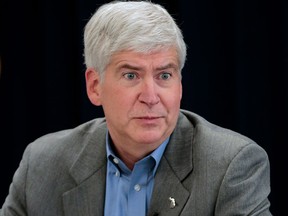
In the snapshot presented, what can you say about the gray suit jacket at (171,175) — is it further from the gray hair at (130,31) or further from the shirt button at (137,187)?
the gray hair at (130,31)

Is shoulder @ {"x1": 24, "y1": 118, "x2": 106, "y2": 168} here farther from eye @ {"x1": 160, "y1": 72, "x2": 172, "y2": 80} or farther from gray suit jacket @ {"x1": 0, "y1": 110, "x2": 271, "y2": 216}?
eye @ {"x1": 160, "y1": 72, "x2": 172, "y2": 80}

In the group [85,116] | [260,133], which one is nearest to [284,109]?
[260,133]

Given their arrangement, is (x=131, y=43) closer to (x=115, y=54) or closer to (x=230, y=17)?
(x=115, y=54)

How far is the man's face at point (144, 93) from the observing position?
2.08 metres

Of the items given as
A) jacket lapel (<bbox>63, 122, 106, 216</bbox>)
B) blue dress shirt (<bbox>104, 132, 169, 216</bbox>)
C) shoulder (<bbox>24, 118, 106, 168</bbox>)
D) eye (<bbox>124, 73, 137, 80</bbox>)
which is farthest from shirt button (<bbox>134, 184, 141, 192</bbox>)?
eye (<bbox>124, 73, 137, 80</bbox>)

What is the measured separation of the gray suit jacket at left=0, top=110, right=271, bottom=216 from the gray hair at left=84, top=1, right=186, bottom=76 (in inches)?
12.7

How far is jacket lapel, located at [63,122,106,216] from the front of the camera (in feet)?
7.44

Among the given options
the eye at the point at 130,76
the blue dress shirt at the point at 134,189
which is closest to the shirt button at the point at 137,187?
the blue dress shirt at the point at 134,189

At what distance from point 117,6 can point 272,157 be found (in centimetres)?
141

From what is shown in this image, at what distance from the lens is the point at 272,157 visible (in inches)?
124

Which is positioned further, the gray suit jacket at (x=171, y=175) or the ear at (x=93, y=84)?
the ear at (x=93, y=84)

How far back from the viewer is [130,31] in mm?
2045

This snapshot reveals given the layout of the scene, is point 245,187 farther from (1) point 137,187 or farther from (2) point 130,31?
(2) point 130,31

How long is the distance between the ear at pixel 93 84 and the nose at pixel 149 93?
0.79ft
